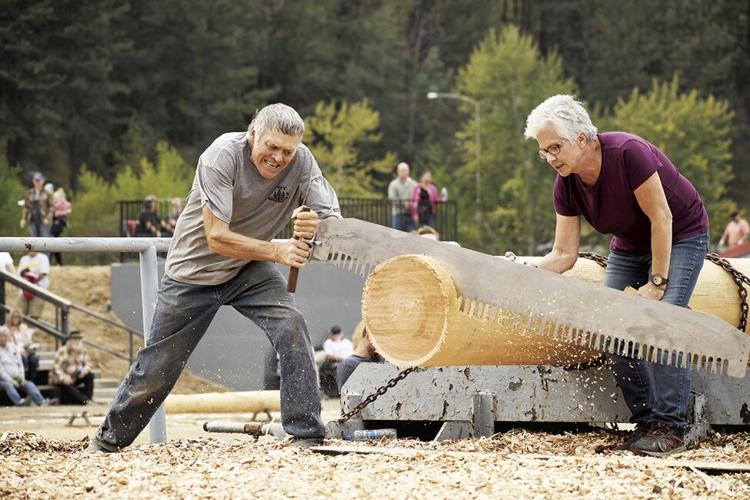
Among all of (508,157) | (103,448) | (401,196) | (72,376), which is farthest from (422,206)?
(508,157)

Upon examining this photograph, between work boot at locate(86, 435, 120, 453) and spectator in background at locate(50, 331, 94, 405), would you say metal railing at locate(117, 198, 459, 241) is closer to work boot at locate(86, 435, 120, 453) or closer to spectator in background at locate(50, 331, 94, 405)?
spectator in background at locate(50, 331, 94, 405)

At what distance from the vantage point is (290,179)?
21.7 ft

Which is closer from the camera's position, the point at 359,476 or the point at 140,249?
the point at 359,476

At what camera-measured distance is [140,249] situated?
23.4 feet

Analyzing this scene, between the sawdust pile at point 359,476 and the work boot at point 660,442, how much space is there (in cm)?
13

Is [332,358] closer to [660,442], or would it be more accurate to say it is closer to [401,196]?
[660,442]

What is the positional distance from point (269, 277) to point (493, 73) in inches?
2075

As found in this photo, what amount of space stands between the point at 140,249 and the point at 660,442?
3106 mm

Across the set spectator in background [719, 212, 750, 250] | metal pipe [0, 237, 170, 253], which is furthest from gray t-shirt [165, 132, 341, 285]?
spectator in background [719, 212, 750, 250]

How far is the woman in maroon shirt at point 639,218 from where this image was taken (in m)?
6.19

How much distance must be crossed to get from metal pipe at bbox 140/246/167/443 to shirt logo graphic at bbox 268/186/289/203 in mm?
979

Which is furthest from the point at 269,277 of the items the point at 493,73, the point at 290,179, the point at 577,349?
the point at 493,73

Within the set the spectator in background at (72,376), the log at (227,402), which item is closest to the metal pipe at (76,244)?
the log at (227,402)

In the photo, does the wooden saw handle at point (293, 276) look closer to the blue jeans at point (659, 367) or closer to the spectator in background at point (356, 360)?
the blue jeans at point (659, 367)
